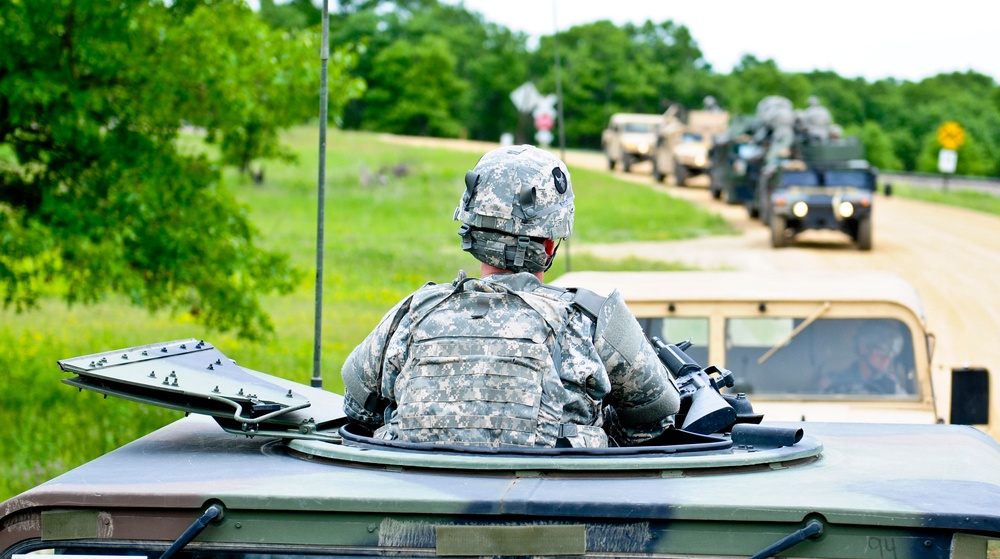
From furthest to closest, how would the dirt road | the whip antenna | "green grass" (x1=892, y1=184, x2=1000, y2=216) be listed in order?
"green grass" (x1=892, y1=184, x2=1000, y2=216) → the dirt road → the whip antenna

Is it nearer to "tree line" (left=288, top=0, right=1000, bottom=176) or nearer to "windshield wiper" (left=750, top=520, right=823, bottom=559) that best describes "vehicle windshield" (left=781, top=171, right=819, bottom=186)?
"windshield wiper" (left=750, top=520, right=823, bottom=559)

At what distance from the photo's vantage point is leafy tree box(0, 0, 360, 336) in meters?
9.32

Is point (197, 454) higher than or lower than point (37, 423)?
higher

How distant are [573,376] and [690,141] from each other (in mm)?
33843

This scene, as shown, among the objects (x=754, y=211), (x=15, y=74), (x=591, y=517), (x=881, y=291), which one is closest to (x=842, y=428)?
(x=591, y=517)

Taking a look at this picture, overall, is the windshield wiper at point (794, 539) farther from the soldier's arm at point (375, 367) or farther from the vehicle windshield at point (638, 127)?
the vehicle windshield at point (638, 127)

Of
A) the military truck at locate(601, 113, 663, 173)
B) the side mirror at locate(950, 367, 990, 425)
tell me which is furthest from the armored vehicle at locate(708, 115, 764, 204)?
the side mirror at locate(950, 367, 990, 425)

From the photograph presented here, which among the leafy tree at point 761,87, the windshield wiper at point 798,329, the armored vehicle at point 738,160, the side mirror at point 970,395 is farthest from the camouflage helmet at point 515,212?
the leafy tree at point 761,87

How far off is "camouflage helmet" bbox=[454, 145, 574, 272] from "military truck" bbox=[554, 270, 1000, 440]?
2.49 metres

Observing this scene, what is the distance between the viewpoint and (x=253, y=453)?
3.49m

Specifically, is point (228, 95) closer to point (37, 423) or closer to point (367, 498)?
point (37, 423)

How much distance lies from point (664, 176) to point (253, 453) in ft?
120

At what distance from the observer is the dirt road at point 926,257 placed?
51.0 feet

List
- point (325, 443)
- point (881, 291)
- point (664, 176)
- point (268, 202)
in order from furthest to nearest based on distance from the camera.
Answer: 1. point (664, 176)
2. point (268, 202)
3. point (881, 291)
4. point (325, 443)
